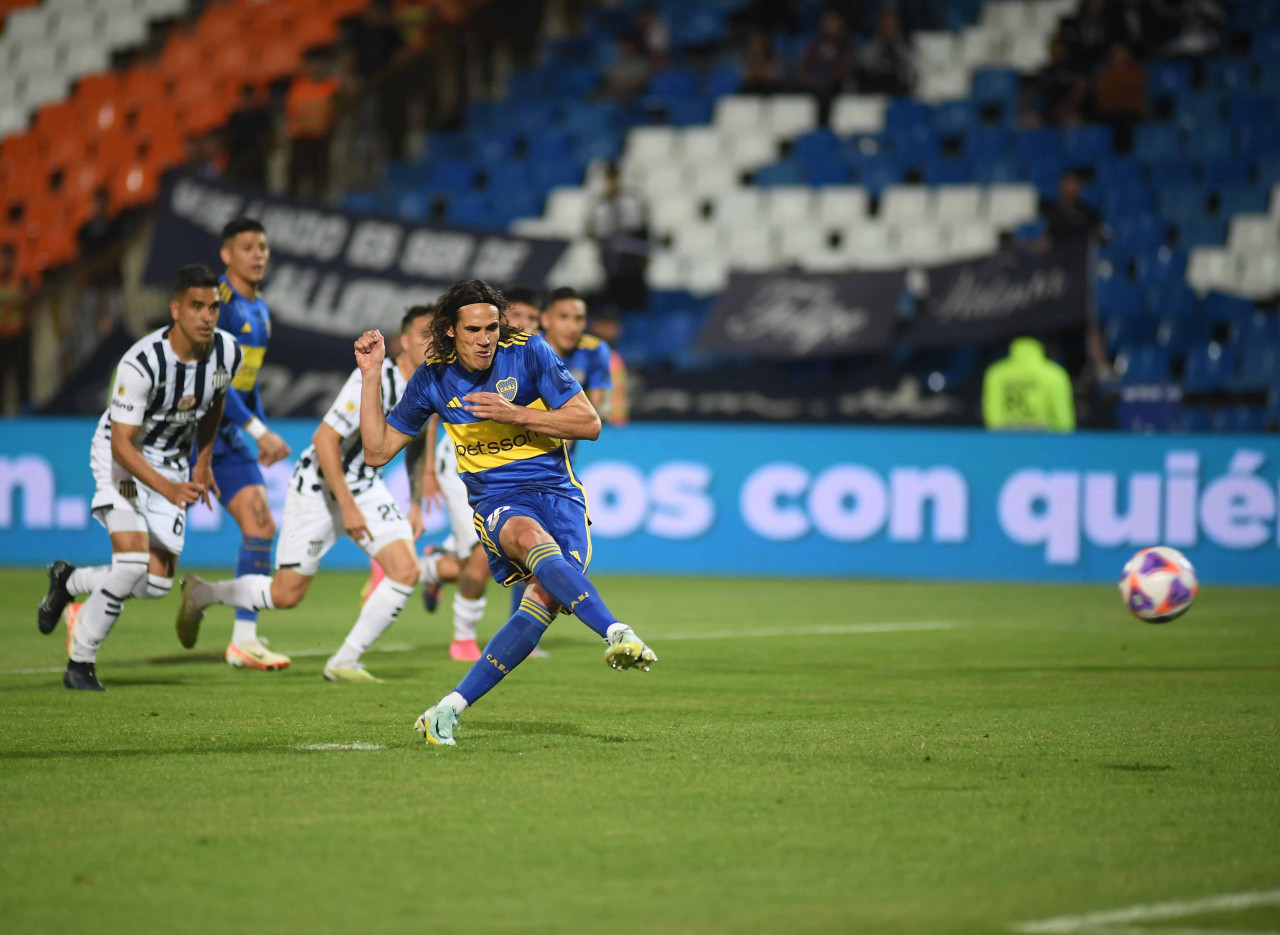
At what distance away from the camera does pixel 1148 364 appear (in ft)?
59.9

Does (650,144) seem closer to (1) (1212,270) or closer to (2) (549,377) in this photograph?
(1) (1212,270)

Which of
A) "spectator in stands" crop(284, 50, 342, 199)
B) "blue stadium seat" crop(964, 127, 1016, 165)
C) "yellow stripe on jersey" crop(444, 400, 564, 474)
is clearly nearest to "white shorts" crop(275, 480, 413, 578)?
"yellow stripe on jersey" crop(444, 400, 564, 474)

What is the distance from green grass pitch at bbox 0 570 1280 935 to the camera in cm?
430

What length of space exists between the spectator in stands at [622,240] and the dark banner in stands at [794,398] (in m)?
1.32

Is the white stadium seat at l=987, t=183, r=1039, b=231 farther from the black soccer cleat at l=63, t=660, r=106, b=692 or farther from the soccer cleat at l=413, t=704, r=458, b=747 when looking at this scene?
the soccer cleat at l=413, t=704, r=458, b=747

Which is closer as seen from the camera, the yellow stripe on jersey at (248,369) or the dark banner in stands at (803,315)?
the yellow stripe on jersey at (248,369)

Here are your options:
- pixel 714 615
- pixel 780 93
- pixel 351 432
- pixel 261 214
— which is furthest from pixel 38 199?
pixel 351 432

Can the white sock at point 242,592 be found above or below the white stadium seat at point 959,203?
below

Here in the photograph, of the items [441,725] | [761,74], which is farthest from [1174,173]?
[441,725]

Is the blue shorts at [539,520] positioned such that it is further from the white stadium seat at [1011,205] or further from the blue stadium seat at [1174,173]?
the blue stadium seat at [1174,173]

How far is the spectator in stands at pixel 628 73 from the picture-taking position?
23.0 meters

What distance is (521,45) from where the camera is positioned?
24.9 metres

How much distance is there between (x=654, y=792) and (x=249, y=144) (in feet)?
60.4

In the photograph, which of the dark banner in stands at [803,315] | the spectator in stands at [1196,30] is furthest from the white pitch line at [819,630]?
the spectator in stands at [1196,30]
